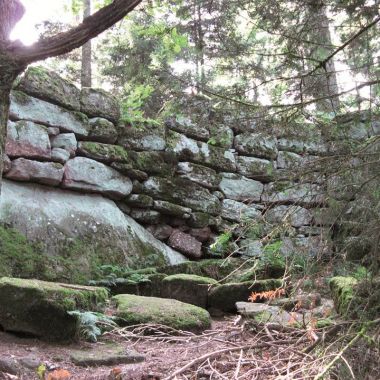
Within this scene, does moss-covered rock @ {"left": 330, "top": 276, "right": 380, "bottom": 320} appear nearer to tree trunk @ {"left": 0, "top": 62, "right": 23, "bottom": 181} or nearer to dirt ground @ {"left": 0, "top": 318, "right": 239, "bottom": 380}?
dirt ground @ {"left": 0, "top": 318, "right": 239, "bottom": 380}

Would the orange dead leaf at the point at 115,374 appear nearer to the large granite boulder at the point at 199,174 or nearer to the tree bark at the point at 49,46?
the tree bark at the point at 49,46

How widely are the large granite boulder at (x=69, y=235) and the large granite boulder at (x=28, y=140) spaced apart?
18.1 inches

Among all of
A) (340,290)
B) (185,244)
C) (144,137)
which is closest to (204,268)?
(185,244)

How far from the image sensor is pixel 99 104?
24.1 ft

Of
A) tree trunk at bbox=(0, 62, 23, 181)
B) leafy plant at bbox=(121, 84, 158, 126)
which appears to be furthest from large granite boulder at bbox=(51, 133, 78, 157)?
tree trunk at bbox=(0, 62, 23, 181)

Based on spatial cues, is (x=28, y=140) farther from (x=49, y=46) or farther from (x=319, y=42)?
(x=319, y=42)

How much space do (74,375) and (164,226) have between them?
4.61 m

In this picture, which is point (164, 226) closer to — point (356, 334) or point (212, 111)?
point (212, 111)

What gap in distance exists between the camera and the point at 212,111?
402 cm

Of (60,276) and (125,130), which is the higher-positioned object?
(125,130)

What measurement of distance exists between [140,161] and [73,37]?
464 centimetres

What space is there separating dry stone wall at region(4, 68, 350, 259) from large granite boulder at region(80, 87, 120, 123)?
0.02 m

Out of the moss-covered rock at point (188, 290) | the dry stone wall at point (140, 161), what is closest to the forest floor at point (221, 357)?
the moss-covered rock at point (188, 290)

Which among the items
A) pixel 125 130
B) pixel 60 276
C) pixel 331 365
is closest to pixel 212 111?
pixel 331 365
